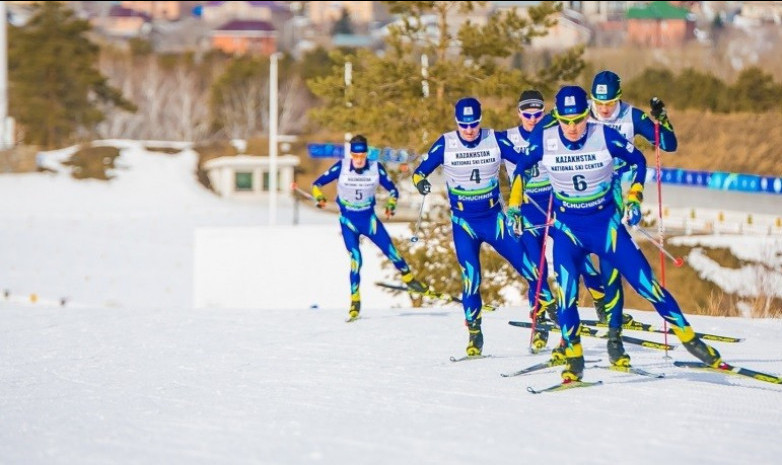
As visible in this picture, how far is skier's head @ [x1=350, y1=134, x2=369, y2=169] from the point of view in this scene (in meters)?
18.8

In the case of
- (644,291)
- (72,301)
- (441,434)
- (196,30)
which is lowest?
(72,301)

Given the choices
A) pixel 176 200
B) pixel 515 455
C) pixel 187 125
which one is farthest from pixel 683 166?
pixel 515 455

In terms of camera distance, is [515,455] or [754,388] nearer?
[515,455]

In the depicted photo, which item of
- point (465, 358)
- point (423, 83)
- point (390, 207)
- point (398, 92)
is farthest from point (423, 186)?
point (423, 83)

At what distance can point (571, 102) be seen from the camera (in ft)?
39.5

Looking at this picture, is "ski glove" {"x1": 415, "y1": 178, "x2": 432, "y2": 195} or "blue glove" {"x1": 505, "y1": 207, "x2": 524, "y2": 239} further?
"ski glove" {"x1": 415, "y1": 178, "x2": 432, "y2": 195}

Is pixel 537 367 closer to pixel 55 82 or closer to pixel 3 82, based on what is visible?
pixel 3 82

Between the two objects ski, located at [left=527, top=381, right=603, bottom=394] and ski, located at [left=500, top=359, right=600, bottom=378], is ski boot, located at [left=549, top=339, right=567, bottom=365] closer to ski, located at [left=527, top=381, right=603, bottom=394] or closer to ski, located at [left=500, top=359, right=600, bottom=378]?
ski, located at [left=500, top=359, right=600, bottom=378]

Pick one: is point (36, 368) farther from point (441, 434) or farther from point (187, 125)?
point (187, 125)

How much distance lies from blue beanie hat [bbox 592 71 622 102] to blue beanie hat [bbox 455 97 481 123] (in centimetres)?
118

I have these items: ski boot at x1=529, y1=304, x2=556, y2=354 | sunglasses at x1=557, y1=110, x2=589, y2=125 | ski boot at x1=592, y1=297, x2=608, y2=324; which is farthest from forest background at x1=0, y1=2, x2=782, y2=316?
sunglasses at x1=557, y1=110, x2=589, y2=125

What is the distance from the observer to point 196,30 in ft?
554

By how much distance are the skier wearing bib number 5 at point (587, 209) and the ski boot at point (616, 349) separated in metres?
1.02

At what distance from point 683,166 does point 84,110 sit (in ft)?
122
